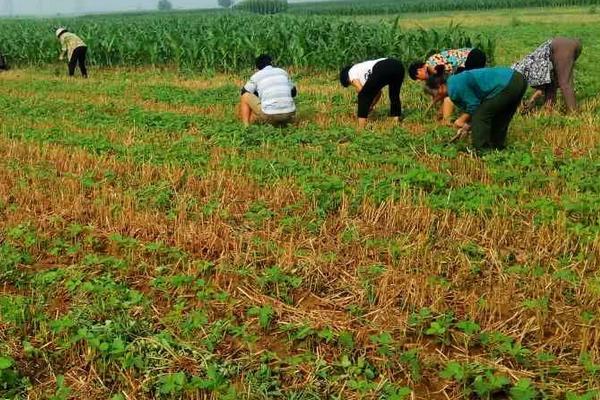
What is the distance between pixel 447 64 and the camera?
828 cm

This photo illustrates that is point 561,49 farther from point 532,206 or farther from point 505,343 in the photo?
point 505,343

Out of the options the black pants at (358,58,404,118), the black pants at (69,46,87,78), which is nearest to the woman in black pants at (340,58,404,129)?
the black pants at (358,58,404,118)

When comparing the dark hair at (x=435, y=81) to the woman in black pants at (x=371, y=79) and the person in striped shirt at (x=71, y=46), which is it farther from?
the person in striped shirt at (x=71, y=46)

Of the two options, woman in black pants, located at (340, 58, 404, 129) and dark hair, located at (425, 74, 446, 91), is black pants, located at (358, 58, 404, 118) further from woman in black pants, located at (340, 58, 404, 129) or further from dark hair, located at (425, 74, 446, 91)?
dark hair, located at (425, 74, 446, 91)

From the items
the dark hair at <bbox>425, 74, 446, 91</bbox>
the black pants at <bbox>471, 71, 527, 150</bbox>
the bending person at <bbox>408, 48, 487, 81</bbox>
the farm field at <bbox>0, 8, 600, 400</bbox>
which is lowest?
the farm field at <bbox>0, 8, 600, 400</bbox>

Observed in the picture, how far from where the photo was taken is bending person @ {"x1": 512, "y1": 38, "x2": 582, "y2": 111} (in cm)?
896

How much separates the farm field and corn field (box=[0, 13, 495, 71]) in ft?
23.7

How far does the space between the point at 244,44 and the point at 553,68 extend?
9029 millimetres

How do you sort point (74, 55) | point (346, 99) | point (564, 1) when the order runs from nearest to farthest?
point (346, 99) → point (74, 55) → point (564, 1)

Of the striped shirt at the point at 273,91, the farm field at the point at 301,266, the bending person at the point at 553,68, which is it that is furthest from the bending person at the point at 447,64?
the striped shirt at the point at 273,91

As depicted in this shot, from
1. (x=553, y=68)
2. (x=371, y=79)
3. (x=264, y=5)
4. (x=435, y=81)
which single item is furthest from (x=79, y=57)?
(x=264, y=5)

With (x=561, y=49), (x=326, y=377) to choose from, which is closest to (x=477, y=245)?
(x=326, y=377)

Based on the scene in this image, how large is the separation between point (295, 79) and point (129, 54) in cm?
618

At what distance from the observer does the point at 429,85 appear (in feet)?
Result: 27.8
